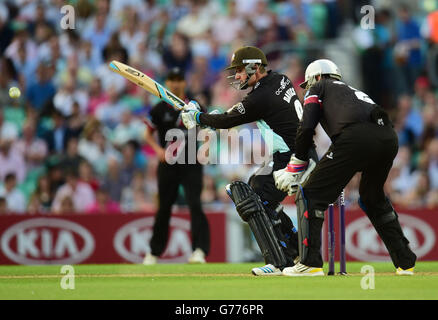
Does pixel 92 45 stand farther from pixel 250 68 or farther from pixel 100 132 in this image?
pixel 250 68

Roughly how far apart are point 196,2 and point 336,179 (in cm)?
1018

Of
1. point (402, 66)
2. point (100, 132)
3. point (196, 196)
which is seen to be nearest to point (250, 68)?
point (196, 196)

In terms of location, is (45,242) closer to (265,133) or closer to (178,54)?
(178,54)

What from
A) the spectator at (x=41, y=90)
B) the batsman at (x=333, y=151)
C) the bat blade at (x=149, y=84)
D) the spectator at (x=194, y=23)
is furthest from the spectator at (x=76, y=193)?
the batsman at (x=333, y=151)

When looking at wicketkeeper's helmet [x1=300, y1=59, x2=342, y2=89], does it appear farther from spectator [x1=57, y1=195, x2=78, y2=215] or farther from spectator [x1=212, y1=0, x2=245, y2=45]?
spectator [x1=212, y1=0, x2=245, y2=45]

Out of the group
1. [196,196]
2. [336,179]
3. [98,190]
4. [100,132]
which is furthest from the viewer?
[100,132]

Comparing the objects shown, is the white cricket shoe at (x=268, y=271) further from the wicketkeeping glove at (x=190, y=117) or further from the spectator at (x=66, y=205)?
the spectator at (x=66, y=205)

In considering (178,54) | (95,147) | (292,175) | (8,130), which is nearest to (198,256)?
(292,175)

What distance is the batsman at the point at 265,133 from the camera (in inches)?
352

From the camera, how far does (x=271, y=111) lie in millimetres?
9102

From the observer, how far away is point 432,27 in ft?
55.7

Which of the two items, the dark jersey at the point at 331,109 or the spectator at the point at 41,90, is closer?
the dark jersey at the point at 331,109

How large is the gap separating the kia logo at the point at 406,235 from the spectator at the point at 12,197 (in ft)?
18.6
